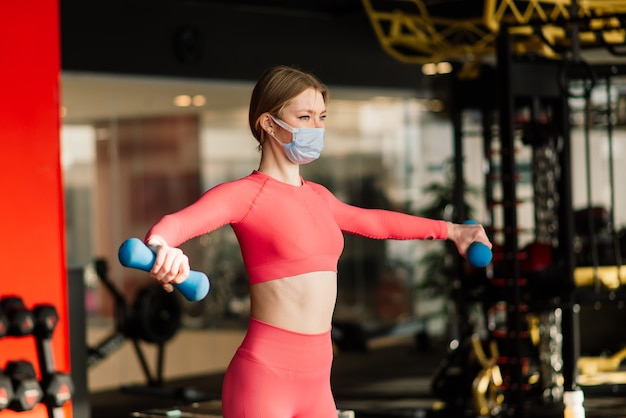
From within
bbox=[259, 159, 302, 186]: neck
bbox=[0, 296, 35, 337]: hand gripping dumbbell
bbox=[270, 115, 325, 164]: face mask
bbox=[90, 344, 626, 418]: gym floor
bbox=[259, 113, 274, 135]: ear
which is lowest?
bbox=[90, 344, 626, 418]: gym floor

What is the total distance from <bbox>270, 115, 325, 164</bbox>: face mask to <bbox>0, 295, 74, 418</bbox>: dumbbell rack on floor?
2648 millimetres

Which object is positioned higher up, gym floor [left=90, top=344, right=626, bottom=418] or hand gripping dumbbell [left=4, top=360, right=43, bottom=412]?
hand gripping dumbbell [left=4, top=360, right=43, bottom=412]

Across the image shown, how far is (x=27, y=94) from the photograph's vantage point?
5.11 metres

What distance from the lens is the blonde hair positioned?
260cm

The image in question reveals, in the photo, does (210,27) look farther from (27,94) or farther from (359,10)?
(27,94)

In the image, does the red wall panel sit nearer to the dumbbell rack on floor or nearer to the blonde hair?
the dumbbell rack on floor

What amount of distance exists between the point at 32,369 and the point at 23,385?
14 centimetres

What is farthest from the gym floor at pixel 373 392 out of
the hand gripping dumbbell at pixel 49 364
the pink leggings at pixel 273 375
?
the pink leggings at pixel 273 375

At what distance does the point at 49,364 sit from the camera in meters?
5.07

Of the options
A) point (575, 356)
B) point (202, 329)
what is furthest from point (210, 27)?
point (575, 356)

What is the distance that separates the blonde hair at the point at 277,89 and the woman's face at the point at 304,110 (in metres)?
0.01

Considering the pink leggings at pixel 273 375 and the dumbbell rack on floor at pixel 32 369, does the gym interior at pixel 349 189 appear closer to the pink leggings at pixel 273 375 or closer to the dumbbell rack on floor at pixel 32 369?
the dumbbell rack on floor at pixel 32 369

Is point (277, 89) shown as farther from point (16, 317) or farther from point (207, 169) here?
point (207, 169)

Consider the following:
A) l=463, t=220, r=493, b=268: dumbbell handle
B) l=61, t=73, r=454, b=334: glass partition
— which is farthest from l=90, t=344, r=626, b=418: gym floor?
l=463, t=220, r=493, b=268: dumbbell handle
